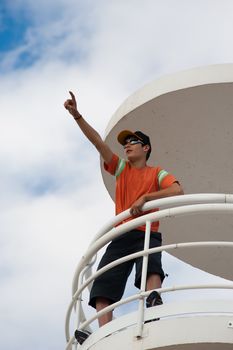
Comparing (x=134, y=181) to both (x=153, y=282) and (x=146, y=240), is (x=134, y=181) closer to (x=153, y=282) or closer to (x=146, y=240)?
(x=153, y=282)

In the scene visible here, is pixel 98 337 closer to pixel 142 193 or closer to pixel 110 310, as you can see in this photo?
pixel 110 310

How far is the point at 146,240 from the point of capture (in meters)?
7.25

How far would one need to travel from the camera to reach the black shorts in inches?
307

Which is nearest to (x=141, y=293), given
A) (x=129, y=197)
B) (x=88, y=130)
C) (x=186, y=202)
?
(x=186, y=202)

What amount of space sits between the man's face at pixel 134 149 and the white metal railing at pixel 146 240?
89cm

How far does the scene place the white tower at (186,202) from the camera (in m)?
6.72

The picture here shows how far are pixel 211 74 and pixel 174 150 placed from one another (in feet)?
4.25

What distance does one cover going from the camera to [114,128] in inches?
390

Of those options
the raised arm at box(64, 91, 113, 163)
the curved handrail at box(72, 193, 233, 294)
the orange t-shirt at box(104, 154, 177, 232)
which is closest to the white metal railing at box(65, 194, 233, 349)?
the curved handrail at box(72, 193, 233, 294)

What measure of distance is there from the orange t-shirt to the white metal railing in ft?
1.32

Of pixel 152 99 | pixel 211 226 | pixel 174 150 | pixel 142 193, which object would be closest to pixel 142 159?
pixel 142 193

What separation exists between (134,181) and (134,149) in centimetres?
37

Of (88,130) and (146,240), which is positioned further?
(88,130)

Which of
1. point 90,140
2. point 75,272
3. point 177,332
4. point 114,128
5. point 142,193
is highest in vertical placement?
point 114,128
